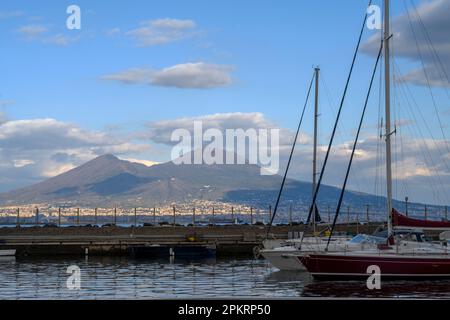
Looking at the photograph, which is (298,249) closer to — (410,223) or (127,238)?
(410,223)

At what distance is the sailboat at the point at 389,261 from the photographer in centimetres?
4059

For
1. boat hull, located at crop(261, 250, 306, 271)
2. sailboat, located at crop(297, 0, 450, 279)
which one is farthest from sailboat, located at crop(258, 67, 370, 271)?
sailboat, located at crop(297, 0, 450, 279)

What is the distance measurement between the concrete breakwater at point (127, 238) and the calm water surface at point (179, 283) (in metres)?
7.88

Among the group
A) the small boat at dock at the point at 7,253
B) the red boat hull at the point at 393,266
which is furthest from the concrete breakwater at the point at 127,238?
the red boat hull at the point at 393,266

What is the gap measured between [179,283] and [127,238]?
30.5 meters

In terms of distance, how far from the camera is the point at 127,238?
7194 cm

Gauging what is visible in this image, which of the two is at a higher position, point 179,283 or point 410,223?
point 410,223

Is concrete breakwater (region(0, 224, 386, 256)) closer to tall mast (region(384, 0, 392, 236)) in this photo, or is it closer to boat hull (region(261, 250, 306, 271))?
boat hull (region(261, 250, 306, 271))

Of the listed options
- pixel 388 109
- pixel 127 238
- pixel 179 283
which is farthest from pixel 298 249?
pixel 127 238

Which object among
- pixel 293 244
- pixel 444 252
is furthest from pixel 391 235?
pixel 293 244

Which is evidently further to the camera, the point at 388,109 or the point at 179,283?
the point at 388,109

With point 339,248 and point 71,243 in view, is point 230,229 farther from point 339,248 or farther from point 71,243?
point 339,248

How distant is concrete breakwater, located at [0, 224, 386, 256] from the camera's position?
68125mm

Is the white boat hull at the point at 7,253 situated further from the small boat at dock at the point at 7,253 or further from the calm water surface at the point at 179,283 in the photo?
the calm water surface at the point at 179,283
